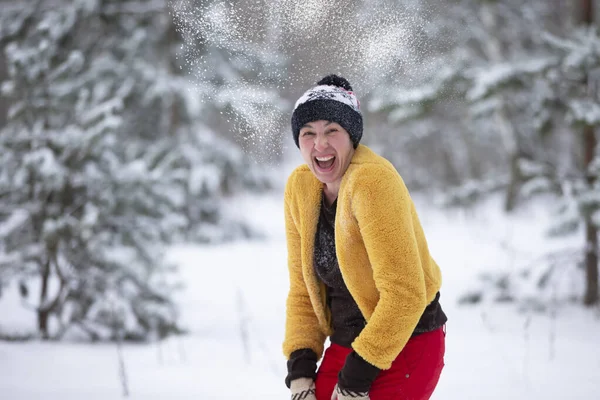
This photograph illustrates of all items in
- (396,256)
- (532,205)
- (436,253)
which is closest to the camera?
(396,256)

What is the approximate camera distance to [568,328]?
4453mm

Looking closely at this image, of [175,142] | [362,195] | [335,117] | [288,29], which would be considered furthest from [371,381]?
[175,142]

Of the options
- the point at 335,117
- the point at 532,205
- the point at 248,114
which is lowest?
the point at 335,117

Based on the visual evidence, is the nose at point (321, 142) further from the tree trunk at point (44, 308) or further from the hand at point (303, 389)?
the tree trunk at point (44, 308)

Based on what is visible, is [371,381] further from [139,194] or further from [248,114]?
[139,194]

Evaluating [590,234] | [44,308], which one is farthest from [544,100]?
[44,308]

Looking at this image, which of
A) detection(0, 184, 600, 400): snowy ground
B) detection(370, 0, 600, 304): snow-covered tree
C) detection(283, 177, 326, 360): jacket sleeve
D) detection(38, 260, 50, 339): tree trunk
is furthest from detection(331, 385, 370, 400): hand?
detection(38, 260, 50, 339): tree trunk

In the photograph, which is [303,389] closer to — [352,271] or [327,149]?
[352,271]

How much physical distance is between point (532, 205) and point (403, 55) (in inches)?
490

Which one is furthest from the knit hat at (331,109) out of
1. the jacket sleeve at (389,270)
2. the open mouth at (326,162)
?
the jacket sleeve at (389,270)

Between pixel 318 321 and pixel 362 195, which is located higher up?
pixel 362 195

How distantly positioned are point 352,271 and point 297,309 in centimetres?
38

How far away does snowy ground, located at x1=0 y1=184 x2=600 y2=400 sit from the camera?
301 centimetres

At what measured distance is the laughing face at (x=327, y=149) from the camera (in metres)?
1.61
